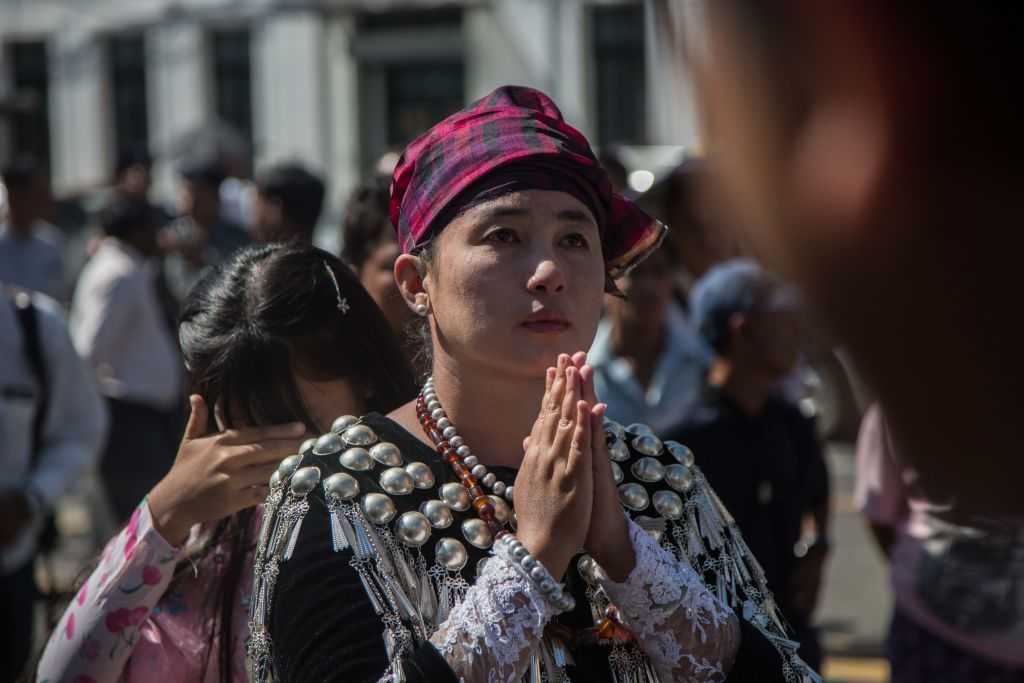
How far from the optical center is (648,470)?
222 cm

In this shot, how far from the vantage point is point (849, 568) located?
7.66m

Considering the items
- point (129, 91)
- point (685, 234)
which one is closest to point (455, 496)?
point (685, 234)

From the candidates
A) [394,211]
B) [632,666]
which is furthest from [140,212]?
[632,666]

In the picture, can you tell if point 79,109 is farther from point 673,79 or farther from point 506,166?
point 673,79

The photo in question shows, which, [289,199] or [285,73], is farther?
[285,73]

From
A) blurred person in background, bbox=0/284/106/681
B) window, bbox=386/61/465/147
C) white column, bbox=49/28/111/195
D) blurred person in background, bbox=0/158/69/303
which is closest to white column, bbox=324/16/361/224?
window, bbox=386/61/465/147

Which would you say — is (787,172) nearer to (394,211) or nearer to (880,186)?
(880,186)

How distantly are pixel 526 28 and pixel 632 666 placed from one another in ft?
54.2

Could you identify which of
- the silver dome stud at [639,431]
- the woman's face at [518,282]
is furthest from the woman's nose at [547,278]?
the silver dome stud at [639,431]

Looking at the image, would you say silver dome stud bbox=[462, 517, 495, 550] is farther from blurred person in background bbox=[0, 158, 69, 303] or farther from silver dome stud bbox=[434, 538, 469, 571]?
blurred person in background bbox=[0, 158, 69, 303]

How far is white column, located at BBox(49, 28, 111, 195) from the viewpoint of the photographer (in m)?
20.8

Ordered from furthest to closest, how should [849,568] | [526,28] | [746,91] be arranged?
[526,28]
[849,568]
[746,91]

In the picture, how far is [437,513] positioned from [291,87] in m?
18.0

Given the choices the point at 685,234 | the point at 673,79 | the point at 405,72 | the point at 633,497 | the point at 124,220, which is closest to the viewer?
the point at 673,79
